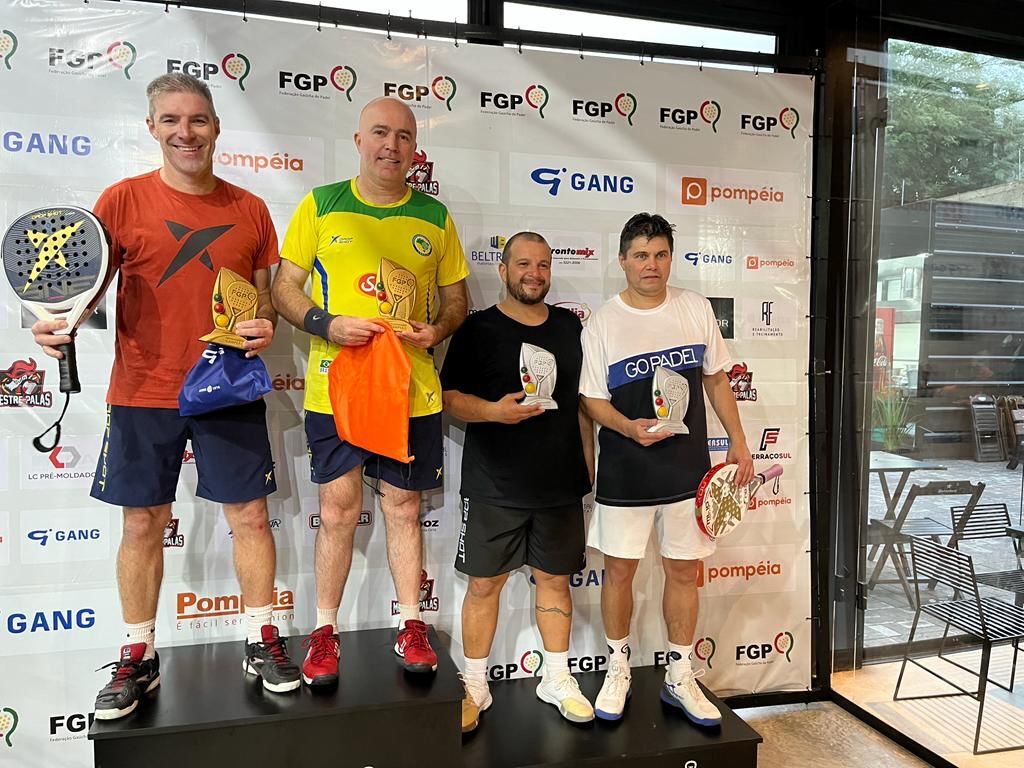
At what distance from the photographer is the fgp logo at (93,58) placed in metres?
2.32

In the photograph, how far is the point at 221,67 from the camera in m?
2.43

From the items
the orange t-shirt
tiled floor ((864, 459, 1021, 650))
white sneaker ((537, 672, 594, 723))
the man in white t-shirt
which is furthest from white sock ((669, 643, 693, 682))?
the orange t-shirt

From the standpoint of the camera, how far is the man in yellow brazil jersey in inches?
85.0

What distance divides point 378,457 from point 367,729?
788 mm

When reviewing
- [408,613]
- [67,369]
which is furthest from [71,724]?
[67,369]

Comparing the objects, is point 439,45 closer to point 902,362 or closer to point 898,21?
point 898,21

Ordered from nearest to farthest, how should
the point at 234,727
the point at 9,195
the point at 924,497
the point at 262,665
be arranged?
the point at 234,727
the point at 262,665
the point at 9,195
the point at 924,497

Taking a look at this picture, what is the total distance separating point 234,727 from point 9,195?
1815 mm

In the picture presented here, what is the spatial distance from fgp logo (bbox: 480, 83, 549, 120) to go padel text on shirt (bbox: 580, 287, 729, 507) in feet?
2.87

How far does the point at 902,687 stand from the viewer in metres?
2.78

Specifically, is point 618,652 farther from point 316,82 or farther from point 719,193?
point 316,82

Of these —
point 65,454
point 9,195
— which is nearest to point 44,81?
point 9,195

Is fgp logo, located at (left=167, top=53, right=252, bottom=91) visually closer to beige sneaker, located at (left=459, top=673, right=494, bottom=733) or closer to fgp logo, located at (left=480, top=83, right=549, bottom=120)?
fgp logo, located at (left=480, top=83, right=549, bottom=120)

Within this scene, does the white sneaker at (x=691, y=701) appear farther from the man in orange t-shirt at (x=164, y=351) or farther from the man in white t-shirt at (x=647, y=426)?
the man in orange t-shirt at (x=164, y=351)
